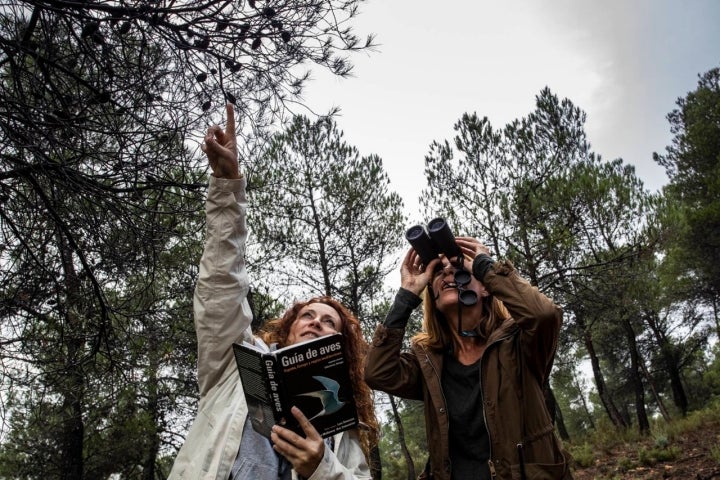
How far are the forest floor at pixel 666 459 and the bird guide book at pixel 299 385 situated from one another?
5.64 metres

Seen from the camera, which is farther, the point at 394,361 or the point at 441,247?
the point at 441,247

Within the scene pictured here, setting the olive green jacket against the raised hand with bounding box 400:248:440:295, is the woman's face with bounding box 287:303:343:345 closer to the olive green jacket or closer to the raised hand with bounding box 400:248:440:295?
the olive green jacket

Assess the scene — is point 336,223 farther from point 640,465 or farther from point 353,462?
point 353,462

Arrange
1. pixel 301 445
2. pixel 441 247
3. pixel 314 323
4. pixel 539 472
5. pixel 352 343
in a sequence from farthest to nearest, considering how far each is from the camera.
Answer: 1. pixel 352 343
2. pixel 441 247
3. pixel 314 323
4. pixel 539 472
5. pixel 301 445

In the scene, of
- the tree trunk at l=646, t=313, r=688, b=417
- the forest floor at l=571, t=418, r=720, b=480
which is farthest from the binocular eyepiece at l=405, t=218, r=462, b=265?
the tree trunk at l=646, t=313, r=688, b=417

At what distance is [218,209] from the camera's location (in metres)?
1.58

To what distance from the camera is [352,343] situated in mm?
2080

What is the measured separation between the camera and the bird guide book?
3.94 feet

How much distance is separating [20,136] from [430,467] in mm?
2094

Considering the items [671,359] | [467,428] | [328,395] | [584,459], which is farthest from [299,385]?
[671,359]

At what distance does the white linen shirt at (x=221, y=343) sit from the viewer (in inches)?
54.5

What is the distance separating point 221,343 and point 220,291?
17cm

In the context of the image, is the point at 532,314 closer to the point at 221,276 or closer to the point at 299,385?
the point at 299,385

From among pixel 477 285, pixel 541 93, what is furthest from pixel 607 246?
pixel 477 285
